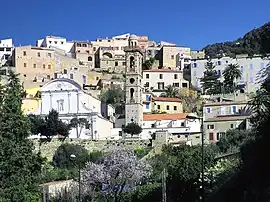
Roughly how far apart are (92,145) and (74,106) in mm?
7583

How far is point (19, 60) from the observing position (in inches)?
4001

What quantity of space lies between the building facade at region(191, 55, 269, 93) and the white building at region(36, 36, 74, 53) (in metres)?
29.0

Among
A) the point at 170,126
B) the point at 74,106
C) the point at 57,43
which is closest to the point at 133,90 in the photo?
the point at 170,126

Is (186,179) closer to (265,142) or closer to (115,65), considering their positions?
(265,142)

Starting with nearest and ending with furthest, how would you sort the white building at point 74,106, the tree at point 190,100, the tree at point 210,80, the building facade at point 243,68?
1. the white building at point 74,106
2. the tree at point 190,100
3. the building facade at point 243,68
4. the tree at point 210,80

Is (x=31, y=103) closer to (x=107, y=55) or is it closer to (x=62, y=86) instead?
(x=62, y=86)

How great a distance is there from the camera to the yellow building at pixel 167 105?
81125 millimetres

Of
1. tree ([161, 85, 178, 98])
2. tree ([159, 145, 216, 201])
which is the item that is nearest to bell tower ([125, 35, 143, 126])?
tree ([161, 85, 178, 98])

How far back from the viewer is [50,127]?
68.6 metres

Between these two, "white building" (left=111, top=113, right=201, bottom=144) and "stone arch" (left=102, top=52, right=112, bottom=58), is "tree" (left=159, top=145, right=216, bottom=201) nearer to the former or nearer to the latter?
"white building" (left=111, top=113, right=201, bottom=144)

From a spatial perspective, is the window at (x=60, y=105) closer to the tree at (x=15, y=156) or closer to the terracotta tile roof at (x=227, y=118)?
the terracotta tile roof at (x=227, y=118)

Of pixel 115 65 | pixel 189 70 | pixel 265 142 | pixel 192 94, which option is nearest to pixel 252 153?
pixel 265 142

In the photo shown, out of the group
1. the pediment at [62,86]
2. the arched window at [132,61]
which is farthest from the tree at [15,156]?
the arched window at [132,61]

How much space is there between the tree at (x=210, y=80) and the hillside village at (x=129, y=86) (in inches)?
23.7
